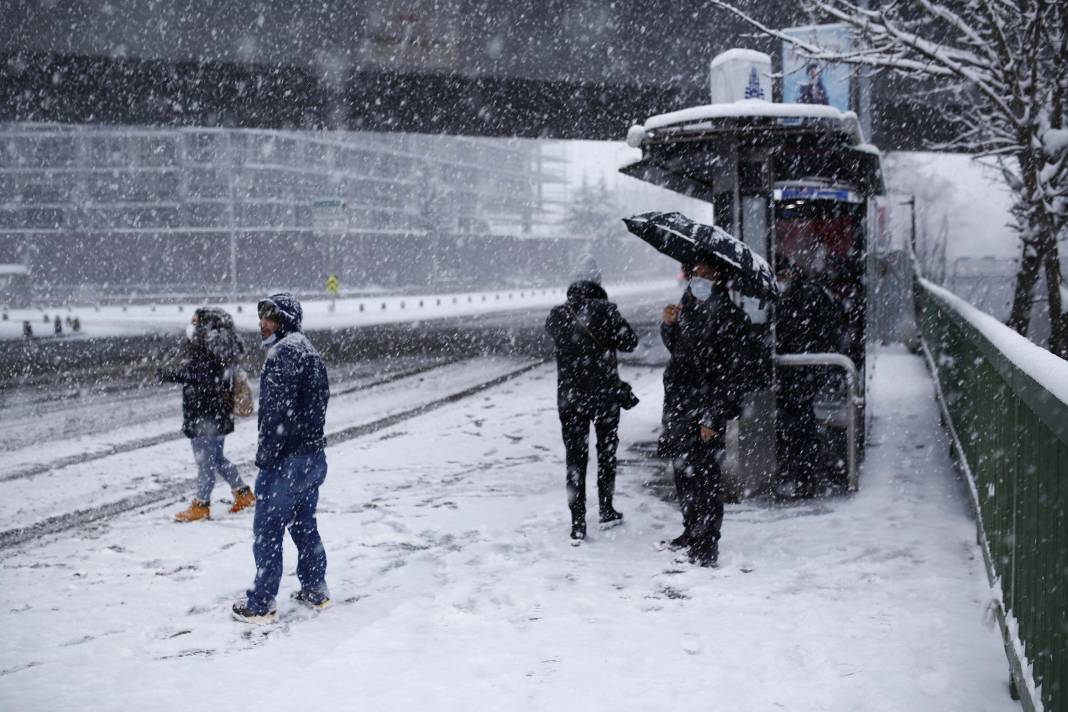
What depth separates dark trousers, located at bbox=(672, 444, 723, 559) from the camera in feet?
19.8

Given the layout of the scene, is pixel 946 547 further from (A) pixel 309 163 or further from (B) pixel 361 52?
(A) pixel 309 163

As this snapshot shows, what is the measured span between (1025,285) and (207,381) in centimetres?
864

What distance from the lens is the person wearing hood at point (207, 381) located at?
280 inches

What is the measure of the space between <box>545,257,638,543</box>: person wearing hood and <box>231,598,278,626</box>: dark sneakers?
2.25 metres

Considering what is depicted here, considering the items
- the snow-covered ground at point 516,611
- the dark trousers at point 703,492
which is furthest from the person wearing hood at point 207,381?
the dark trousers at point 703,492

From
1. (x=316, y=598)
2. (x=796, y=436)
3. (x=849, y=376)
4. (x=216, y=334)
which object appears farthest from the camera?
(x=796, y=436)

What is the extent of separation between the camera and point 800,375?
28.0ft

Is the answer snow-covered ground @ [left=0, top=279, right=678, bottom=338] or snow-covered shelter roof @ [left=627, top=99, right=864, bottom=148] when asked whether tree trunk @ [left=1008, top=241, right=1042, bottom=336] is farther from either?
snow-covered ground @ [left=0, top=279, right=678, bottom=338]

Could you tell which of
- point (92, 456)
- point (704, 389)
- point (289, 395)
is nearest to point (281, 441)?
point (289, 395)

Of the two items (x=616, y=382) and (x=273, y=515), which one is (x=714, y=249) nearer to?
(x=616, y=382)

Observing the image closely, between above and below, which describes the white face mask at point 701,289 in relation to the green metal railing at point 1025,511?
above

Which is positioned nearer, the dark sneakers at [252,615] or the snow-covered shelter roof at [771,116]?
the dark sneakers at [252,615]

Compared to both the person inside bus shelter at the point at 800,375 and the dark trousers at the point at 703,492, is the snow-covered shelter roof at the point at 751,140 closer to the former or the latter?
the person inside bus shelter at the point at 800,375

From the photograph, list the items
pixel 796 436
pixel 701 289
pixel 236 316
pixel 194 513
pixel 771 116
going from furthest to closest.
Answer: pixel 236 316, pixel 796 436, pixel 194 513, pixel 771 116, pixel 701 289
